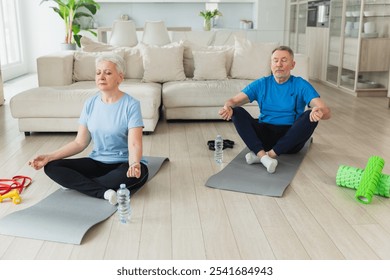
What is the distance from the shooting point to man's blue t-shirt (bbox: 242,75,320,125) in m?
3.22

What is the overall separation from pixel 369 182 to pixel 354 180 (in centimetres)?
17

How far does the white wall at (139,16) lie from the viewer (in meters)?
8.56

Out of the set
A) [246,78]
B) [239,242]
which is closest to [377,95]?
[246,78]

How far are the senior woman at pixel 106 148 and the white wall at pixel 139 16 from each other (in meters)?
6.42

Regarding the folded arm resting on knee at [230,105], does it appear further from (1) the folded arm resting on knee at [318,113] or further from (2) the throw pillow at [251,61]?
(2) the throw pillow at [251,61]

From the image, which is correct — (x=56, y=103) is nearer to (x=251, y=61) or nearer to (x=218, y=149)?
(x=218, y=149)

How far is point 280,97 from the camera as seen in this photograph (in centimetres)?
326

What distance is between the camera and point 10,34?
335 inches

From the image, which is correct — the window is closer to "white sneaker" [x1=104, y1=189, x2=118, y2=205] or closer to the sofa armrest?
the sofa armrest

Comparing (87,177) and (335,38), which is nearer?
(87,177)

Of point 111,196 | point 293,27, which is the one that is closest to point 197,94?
point 111,196

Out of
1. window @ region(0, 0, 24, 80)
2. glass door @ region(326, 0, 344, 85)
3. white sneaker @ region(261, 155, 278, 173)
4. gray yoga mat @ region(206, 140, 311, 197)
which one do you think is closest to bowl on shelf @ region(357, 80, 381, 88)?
glass door @ region(326, 0, 344, 85)

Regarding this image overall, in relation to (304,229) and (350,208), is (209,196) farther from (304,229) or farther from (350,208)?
(350,208)
